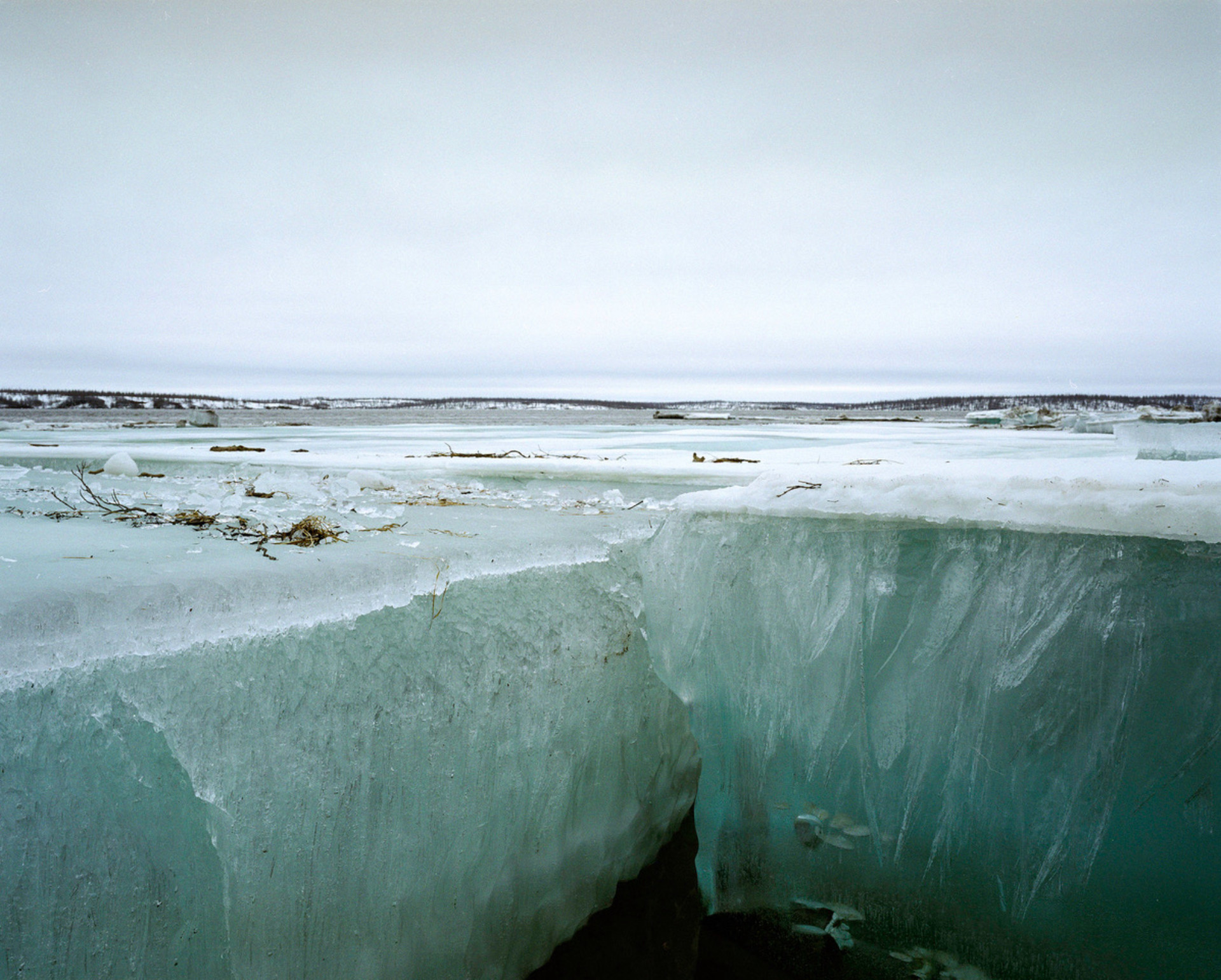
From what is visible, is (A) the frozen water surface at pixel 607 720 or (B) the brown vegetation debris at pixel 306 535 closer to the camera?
(A) the frozen water surface at pixel 607 720

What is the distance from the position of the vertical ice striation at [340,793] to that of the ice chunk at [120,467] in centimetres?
349

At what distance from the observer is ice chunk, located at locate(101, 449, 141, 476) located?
443 cm

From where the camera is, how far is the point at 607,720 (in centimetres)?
258

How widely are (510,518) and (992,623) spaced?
5.62 feet

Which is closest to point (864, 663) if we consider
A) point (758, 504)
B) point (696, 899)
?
point (758, 504)

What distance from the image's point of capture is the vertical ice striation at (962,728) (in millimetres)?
1901

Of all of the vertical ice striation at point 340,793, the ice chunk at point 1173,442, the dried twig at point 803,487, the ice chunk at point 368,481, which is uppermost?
the ice chunk at point 1173,442

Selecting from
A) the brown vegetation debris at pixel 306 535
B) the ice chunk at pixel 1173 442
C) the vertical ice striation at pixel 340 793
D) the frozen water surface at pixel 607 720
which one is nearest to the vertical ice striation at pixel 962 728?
the frozen water surface at pixel 607 720

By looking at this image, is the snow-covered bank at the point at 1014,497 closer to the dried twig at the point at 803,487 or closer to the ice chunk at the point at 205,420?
the dried twig at the point at 803,487

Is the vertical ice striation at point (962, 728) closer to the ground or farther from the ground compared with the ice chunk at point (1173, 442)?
closer to the ground

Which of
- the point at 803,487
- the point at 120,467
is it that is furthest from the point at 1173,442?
the point at 120,467

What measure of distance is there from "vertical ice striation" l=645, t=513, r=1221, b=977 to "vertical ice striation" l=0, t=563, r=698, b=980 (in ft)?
1.36

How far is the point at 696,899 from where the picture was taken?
2760 mm

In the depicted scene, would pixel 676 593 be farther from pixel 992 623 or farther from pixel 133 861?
pixel 133 861
